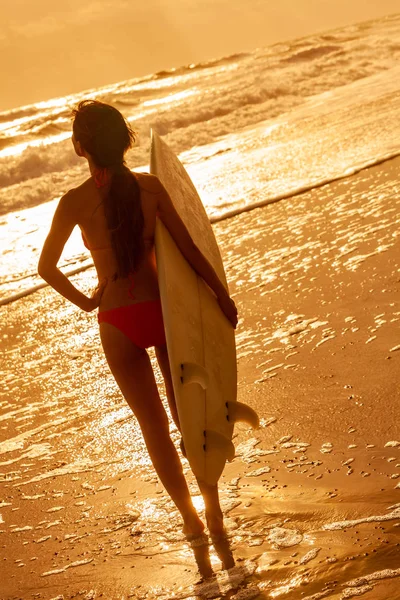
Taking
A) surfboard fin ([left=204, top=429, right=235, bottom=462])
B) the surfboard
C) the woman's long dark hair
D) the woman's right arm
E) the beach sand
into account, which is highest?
the woman's long dark hair

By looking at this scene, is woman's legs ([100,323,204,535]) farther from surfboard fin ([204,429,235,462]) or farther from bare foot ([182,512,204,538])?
surfboard fin ([204,429,235,462])

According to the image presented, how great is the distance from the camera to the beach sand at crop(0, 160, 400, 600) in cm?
264

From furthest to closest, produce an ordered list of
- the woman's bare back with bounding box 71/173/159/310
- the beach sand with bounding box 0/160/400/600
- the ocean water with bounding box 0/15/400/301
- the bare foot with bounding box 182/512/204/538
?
the ocean water with bounding box 0/15/400/301, the bare foot with bounding box 182/512/204/538, the woman's bare back with bounding box 71/173/159/310, the beach sand with bounding box 0/160/400/600

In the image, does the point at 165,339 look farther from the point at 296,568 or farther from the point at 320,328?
the point at 320,328

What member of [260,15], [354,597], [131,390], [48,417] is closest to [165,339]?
[131,390]

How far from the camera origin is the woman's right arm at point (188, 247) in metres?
2.85

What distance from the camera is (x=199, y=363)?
9.62ft

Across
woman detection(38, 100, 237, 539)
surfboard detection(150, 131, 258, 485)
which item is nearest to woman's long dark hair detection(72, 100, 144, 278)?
woman detection(38, 100, 237, 539)

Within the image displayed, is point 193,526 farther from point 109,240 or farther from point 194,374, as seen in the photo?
point 109,240

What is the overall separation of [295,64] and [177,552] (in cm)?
2275

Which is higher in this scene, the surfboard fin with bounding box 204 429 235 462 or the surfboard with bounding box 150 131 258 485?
the surfboard with bounding box 150 131 258 485

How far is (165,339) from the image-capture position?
288 centimetres

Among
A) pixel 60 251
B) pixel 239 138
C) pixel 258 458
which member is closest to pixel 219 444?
pixel 258 458

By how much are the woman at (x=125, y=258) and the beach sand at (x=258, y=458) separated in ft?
0.85
